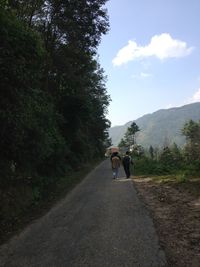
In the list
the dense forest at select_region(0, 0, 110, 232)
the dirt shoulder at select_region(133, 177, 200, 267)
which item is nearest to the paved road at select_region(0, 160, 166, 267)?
the dirt shoulder at select_region(133, 177, 200, 267)

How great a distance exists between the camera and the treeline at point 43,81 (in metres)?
11.9

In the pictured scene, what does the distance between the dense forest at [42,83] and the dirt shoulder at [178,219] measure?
526 cm

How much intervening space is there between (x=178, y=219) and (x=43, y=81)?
19.3 metres

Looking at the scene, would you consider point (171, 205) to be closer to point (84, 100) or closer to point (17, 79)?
point (17, 79)

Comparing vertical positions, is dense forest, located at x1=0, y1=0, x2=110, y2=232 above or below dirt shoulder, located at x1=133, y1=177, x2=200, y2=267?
above

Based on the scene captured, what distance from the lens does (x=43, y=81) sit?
88.6ft

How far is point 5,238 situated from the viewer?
905cm

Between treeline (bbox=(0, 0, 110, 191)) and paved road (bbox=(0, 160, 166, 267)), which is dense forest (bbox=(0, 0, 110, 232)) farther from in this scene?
paved road (bbox=(0, 160, 166, 267))

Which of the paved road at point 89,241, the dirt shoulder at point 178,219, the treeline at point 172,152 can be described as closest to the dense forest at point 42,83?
the paved road at point 89,241

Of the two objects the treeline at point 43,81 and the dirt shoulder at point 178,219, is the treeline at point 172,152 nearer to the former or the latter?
the dirt shoulder at point 178,219

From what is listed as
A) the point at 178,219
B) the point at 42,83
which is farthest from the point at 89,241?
the point at 42,83

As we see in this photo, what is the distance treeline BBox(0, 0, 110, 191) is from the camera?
470 inches

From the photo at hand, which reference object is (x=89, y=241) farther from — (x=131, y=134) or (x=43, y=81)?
(x=131, y=134)

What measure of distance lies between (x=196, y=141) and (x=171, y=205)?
349ft
